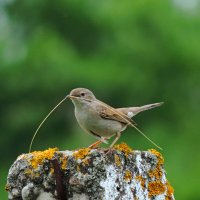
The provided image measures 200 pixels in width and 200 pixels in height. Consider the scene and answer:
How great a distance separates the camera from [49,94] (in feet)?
82.8

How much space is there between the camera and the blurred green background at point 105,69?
80.3ft

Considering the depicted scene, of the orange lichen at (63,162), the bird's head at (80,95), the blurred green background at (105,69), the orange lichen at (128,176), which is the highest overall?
the bird's head at (80,95)

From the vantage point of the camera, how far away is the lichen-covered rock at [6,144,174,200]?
4996 mm

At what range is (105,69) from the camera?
1013 inches

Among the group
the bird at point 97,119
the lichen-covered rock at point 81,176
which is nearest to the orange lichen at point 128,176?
the lichen-covered rock at point 81,176

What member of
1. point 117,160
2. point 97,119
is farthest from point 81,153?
point 97,119

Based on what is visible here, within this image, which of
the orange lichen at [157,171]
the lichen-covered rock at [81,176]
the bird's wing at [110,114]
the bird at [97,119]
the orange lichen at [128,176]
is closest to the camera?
the lichen-covered rock at [81,176]

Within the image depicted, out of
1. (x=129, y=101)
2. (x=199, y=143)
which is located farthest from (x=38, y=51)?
(x=199, y=143)

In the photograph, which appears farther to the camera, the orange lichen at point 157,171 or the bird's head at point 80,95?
the bird's head at point 80,95

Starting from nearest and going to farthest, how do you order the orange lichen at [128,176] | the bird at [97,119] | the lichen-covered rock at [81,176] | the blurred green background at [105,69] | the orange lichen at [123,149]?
the lichen-covered rock at [81,176], the orange lichen at [128,176], the orange lichen at [123,149], the bird at [97,119], the blurred green background at [105,69]

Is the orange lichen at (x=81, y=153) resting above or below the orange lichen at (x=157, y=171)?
above

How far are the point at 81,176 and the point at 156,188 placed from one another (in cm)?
55

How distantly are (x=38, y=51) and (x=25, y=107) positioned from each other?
5.82ft

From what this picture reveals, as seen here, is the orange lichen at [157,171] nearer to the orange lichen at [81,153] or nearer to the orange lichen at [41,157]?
the orange lichen at [81,153]
